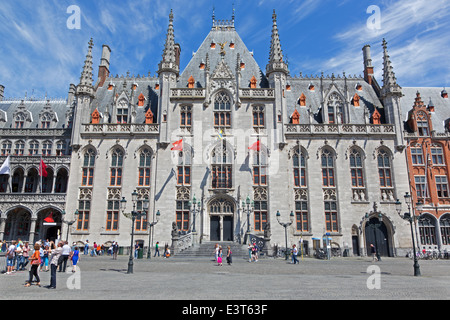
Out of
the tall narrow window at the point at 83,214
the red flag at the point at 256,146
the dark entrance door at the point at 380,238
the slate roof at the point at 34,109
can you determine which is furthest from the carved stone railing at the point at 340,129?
the slate roof at the point at 34,109

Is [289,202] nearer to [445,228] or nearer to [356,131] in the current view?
[356,131]

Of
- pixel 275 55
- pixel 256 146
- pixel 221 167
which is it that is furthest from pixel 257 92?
pixel 221 167

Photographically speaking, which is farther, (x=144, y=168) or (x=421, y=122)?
(x=421, y=122)

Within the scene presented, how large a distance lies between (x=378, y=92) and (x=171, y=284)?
4000 cm

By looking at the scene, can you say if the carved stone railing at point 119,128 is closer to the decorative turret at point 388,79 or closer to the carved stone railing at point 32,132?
the carved stone railing at point 32,132

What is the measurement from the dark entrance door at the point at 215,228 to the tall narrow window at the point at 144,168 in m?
8.81

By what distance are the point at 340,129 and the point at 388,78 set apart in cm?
967

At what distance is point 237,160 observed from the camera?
3747cm

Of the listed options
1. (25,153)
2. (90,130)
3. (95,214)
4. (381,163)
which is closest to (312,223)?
(381,163)

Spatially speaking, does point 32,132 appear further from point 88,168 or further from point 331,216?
point 331,216

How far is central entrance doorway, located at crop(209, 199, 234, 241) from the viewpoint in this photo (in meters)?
36.1

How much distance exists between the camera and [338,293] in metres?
11.1

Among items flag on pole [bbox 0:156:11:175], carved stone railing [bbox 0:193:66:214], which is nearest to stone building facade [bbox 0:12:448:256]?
carved stone railing [bbox 0:193:66:214]

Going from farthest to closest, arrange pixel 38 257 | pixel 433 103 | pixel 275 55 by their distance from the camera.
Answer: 1. pixel 433 103
2. pixel 275 55
3. pixel 38 257
